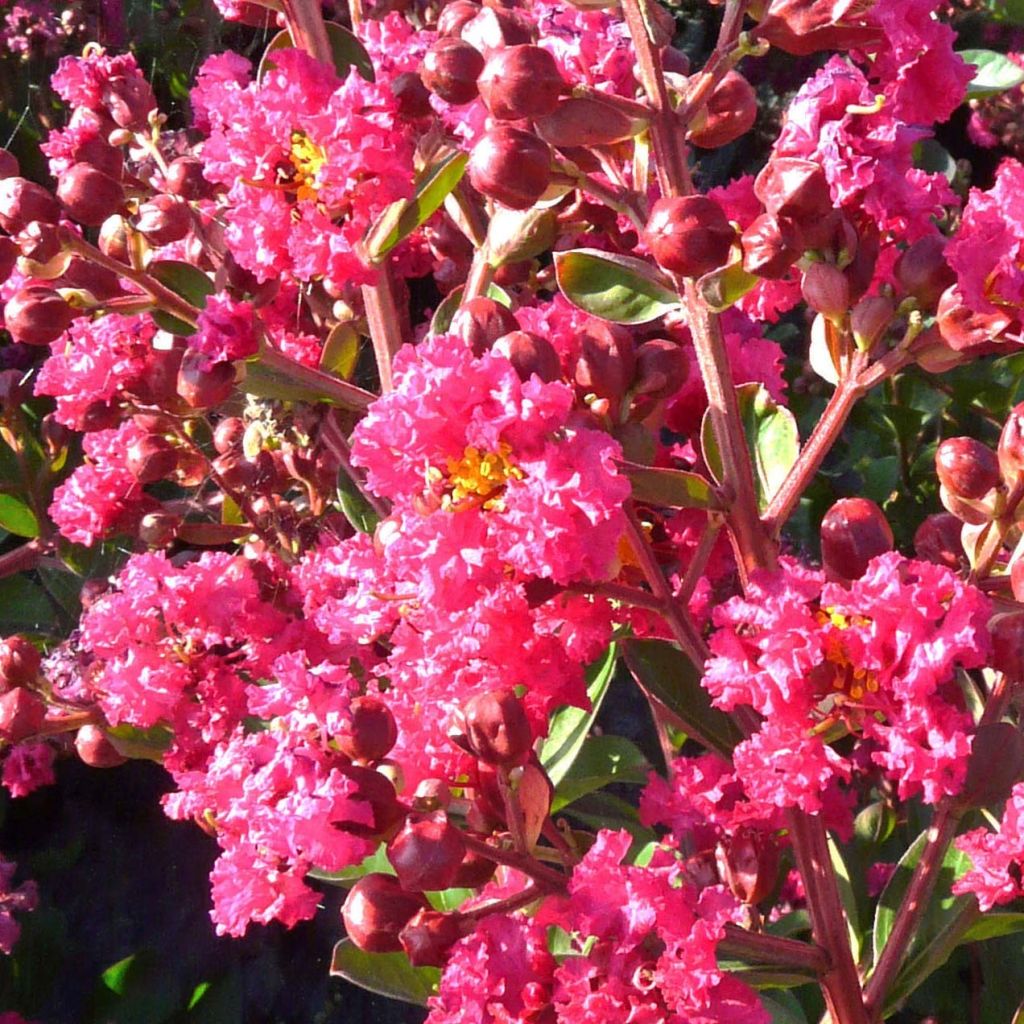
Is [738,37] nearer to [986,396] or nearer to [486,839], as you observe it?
[486,839]

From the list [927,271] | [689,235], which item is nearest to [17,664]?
[689,235]

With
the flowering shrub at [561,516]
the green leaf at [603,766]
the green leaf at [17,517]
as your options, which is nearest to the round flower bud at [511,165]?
the flowering shrub at [561,516]

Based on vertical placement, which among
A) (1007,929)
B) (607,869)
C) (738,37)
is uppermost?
(738,37)

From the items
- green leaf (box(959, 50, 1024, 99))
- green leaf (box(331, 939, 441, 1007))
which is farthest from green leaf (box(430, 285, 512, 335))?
green leaf (box(959, 50, 1024, 99))

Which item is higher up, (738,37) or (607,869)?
(738,37)

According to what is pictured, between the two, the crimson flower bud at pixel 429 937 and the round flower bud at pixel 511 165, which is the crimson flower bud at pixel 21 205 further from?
the crimson flower bud at pixel 429 937

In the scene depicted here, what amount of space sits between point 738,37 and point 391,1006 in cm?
157

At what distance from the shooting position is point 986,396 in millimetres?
1898

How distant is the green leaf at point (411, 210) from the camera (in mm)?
1035

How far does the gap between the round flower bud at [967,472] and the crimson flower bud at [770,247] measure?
0.19m

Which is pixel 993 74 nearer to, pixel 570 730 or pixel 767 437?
pixel 767 437

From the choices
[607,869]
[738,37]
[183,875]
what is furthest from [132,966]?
[738,37]

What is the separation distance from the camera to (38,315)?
1127 mm

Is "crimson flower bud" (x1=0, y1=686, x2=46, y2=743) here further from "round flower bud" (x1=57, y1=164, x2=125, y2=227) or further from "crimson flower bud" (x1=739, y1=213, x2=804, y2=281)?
"crimson flower bud" (x1=739, y1=213, x2=804, y2=281)
